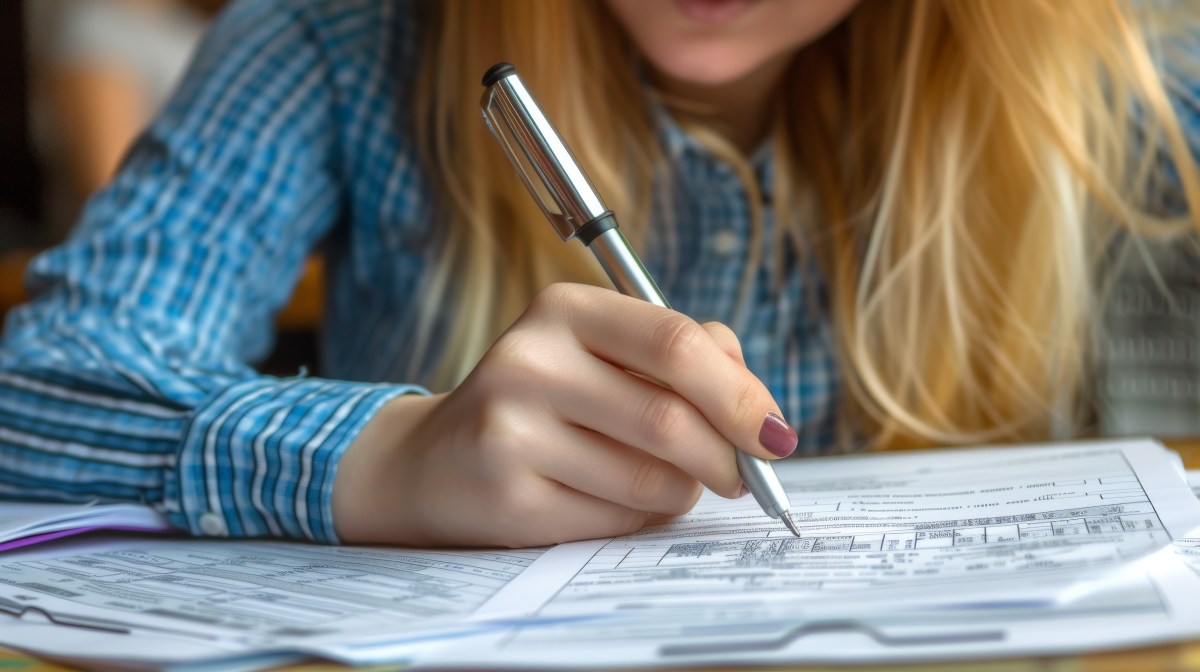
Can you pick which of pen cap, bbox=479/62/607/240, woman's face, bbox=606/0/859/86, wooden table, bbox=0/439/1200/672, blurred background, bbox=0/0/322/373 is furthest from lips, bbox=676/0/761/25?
blurred background, bbox=0/0/322/373

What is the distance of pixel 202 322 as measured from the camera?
0.71 metres

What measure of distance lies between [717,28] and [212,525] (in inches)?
17.0

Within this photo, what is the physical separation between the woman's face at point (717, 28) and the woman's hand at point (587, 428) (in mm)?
318

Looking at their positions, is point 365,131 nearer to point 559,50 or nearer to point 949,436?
point 559,50

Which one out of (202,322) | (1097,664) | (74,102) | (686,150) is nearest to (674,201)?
(686,150)

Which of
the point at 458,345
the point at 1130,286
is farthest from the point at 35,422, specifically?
the point at 1130,286

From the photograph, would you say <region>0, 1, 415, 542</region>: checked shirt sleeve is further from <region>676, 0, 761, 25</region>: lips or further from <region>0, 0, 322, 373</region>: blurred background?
<region>0, 0, 322, 373</region>: blurred background

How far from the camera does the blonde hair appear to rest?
743 mm

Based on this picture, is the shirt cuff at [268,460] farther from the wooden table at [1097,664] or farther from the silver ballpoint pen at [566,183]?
the wooden table at [1097,664]

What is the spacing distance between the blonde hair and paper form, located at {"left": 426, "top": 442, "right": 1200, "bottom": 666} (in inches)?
11.6

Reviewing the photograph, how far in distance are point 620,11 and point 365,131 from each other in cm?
23

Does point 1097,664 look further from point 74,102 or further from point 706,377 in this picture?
point 74,102

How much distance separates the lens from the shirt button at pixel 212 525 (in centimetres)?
52

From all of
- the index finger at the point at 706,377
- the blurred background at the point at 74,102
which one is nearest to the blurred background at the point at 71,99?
the blurred background at the point at 74,102
